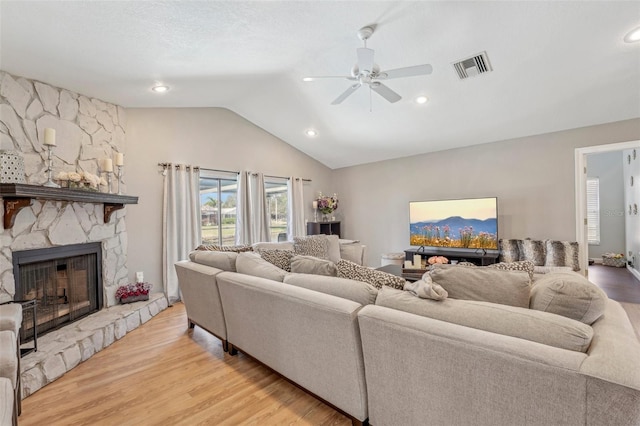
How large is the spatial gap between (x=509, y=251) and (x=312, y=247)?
3000mm

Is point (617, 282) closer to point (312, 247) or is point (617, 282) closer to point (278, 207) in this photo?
point (312, 247)

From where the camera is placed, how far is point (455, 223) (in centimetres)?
488

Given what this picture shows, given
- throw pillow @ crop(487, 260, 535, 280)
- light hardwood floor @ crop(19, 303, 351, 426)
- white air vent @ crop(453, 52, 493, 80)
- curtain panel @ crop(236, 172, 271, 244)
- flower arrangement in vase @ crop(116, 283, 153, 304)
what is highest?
white air vent @ crop(453, 52, 493, 80)

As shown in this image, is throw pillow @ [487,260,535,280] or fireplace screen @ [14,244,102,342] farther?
fireplace screen @ [14,244,102,342]

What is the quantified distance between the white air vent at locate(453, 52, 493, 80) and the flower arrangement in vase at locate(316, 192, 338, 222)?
3595 mm

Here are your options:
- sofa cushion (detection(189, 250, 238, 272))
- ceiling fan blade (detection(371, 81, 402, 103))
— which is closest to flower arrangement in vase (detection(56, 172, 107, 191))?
sofa cushion (detection(189, 250, 238, 272))

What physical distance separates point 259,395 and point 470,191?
14.7ft

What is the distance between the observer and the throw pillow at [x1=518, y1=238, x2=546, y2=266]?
421 cm

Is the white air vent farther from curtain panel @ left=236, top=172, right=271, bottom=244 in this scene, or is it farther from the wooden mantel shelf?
the wooden mantel shelf

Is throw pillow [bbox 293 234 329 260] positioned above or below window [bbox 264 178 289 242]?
below

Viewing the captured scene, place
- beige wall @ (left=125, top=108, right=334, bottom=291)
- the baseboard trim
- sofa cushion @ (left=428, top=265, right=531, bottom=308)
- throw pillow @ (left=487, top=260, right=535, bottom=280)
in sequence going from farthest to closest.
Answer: the baseboard trim, beige wall @ (left=125, top=108, right=334, bottom=291), throw pillow @ (left=487, top=260, right=535, bottom=280), sofa cushion @ (left=428, top=265, right=531, bottom=308)

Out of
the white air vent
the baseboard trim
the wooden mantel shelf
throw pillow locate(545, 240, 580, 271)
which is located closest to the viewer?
the wooden mantel shelf

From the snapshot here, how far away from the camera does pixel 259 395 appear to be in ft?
6.79

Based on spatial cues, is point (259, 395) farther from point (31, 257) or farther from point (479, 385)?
point (31, 257)
